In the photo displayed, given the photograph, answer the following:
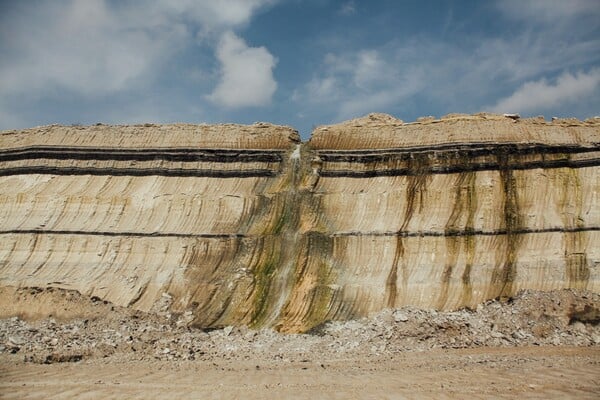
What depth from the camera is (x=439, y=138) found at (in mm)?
28047

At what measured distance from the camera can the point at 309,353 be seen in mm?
20953

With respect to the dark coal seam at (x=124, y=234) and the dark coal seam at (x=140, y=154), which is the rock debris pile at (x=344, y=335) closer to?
the dark coal seam at (x=124, y=234)

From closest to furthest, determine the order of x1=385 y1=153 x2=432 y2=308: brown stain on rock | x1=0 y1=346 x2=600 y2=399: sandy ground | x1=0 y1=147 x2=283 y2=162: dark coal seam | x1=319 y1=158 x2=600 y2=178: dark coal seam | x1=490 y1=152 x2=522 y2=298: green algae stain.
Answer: x1=0 y1=346 x2=600 y2=399: sandy ground, x1=490 y1=152 x2=522 y2=298: green algae stain, x1=385 y1=153 x2=432 y2=308: brown stain on rock, x1=319 y1=158 x2=600 y2=178: dark coal seam, x1=0 y1=147 x2=283 y2=162: dark coal seam

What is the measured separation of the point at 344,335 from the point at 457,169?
9.40 metres

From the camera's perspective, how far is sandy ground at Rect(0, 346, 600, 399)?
14.4 metres

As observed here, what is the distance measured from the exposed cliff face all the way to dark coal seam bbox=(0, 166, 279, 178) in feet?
0.23

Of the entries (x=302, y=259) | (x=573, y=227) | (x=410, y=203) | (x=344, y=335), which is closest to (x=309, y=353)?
(x=344, y=335)

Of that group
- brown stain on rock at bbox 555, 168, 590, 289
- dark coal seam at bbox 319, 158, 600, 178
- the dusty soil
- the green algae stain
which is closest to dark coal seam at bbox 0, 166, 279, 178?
dark coal seam at bbox 319, 158, 600, 178

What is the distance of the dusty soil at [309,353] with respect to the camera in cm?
1495

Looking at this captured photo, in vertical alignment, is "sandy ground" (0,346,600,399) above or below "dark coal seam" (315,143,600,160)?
below

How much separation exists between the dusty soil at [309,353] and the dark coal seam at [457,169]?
637 centimetres

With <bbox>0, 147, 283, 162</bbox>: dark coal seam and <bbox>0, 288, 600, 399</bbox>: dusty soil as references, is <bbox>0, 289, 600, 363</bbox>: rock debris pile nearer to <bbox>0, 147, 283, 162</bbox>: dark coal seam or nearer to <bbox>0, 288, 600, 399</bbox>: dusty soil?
<bbox>0, 288, 600, 399</bbox>: dusty soil

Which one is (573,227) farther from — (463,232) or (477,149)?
(477,149)

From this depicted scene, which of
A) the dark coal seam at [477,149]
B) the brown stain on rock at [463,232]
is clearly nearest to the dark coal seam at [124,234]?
the dark coal seam at [477,149]
